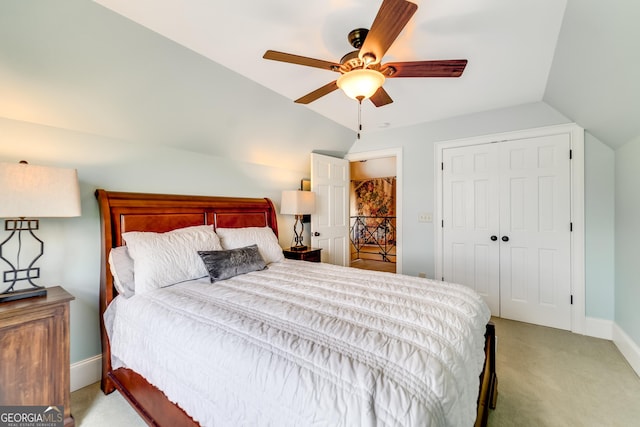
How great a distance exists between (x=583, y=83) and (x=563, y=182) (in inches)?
47.3

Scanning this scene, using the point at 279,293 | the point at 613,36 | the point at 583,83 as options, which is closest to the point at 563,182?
the point at 583,83

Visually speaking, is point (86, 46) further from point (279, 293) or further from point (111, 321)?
point (279, 293)

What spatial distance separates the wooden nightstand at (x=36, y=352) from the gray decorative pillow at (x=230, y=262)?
0.83 m

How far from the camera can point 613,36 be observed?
152cm

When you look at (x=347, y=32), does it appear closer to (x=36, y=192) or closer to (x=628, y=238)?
(x=36, y=192)

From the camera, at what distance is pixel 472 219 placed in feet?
11.1

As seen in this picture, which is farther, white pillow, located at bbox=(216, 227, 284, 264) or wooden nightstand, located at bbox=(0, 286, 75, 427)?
white pillow, located at bbox=(216, 227, 284, 264)

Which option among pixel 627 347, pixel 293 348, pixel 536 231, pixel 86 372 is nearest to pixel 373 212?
pixel 536 231

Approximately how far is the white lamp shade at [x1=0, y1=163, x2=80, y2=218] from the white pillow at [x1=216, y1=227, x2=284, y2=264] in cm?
115

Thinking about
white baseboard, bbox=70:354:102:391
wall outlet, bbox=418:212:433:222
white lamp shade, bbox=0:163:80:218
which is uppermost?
white lamp shade, bbox=0:163:80:218

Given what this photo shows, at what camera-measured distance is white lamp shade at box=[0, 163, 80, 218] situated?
4.87ft

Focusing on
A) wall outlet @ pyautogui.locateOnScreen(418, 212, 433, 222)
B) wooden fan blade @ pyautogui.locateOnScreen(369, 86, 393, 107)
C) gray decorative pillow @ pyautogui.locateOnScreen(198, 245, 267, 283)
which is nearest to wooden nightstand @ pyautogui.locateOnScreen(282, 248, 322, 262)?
gray decorative pillow @ pyautogui.locateOnScreen(198, 245, 267, 283)

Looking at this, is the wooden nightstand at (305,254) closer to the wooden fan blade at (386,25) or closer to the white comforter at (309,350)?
the white comforter at (309,350)

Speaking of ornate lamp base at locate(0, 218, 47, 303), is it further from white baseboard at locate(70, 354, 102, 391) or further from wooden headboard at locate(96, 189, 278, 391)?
white baseboard at locate(70, 354, 102, 391)
